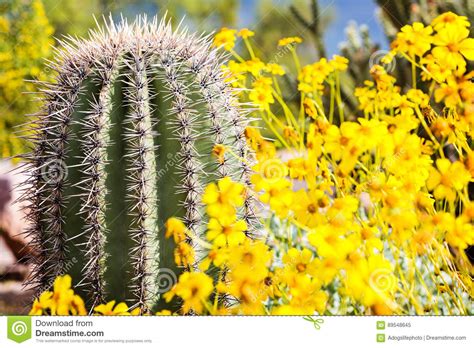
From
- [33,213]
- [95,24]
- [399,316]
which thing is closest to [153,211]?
[33,213]

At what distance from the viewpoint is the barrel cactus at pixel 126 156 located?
117 cm

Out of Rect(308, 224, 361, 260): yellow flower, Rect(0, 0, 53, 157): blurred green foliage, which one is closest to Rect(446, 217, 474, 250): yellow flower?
Rect(308, 224, 361, 260): yellow flower

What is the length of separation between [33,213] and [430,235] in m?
0.76

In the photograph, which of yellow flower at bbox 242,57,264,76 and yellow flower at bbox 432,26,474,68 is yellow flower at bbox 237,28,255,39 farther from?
yellow flower at bbox 432,26,474,68

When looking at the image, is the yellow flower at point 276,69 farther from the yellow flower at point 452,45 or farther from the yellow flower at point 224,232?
the yellow flower at point 224,232

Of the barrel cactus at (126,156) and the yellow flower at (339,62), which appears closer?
the barrel cactus at (126,156)

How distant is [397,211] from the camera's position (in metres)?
1.10

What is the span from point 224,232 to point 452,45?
649 millimetres

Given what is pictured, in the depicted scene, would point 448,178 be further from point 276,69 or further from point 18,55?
point 18,55

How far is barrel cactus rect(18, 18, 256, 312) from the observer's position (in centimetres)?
117

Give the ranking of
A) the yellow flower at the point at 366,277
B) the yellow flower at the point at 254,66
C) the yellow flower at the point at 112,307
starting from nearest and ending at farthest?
the yellow flower at the point at 366,277
the yellow flower at the point at 112,307
the yellow flower at the point at 254,66

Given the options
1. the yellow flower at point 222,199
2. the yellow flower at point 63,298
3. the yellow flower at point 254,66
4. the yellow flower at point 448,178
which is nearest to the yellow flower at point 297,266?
the yellow flower at point 222,199

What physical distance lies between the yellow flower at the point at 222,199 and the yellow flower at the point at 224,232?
1 centimetres
